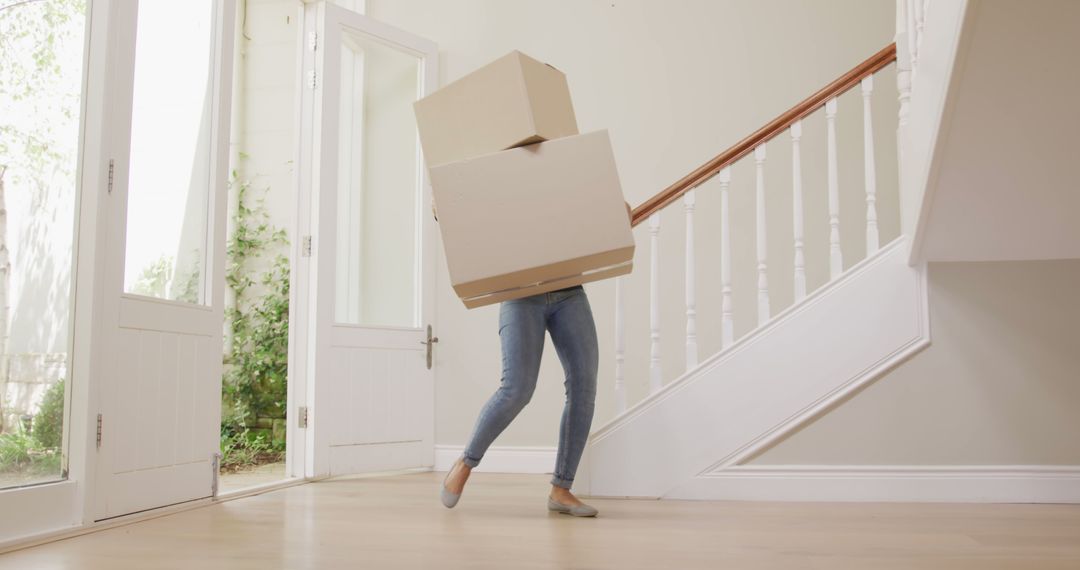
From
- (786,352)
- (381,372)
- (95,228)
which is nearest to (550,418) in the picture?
(381,372)

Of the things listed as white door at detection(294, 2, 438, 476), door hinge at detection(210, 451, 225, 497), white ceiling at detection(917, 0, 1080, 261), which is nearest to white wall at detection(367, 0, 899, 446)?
white door at detection(294, 2, 438, 476)

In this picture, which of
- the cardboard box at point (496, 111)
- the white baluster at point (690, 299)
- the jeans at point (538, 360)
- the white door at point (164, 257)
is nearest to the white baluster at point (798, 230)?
the white baluster at point (690, 299)

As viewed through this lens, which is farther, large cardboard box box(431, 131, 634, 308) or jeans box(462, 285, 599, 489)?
jeans box(462, 285, 599, 489)

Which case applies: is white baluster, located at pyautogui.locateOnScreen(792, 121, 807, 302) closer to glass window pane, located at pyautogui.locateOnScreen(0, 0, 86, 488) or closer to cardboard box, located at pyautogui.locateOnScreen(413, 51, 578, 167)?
cardboard box, located at pyautogui.locateOnScreen(413, 51, 578, 167)

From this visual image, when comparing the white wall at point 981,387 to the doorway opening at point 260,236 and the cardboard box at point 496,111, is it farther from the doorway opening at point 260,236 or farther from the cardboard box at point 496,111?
the doorway opening at point 260,236

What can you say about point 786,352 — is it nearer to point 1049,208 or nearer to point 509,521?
point 1049,208

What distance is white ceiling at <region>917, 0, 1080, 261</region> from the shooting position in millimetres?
2121

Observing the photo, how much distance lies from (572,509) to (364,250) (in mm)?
1990

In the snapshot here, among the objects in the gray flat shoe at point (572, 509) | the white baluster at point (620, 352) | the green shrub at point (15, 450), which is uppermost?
the white baluster at point (620, 352)

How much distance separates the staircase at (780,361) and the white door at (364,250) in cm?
131

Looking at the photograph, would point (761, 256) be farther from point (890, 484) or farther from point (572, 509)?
point (572, 509)

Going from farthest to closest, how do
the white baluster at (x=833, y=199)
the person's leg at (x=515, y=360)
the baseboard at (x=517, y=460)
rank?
1. the baseboard at (x=517, y=460)
2. the white baluster at (x=833, y=199)
3. the person's leg at (x=515, y=360)

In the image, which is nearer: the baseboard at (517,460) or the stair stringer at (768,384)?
the stair stringer at (768,384)

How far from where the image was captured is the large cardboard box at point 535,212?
7.29 ft
